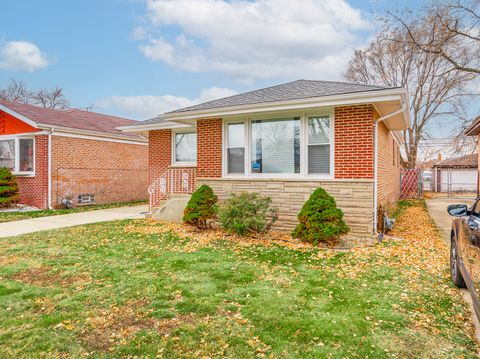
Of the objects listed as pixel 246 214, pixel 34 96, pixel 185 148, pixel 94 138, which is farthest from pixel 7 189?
pixel 34 96

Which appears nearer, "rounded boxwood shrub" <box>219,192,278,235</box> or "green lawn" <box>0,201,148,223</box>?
"rounded boxwood shrub" <box>219,192,278,235</box>

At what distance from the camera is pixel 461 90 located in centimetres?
2339

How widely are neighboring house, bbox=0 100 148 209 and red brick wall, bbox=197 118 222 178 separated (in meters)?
7.77

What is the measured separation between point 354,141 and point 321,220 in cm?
215

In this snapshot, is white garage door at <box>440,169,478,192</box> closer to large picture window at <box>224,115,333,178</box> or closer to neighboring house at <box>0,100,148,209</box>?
large picture window at <box>224,115,333,178</box>

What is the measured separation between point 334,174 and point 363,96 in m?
1.91

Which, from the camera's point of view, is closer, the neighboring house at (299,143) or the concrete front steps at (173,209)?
the neighboring house at (299,143)

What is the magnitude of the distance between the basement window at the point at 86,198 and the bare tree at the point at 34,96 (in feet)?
93.2

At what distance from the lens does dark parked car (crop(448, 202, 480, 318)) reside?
124 inches

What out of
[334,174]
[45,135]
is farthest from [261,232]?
[45,135]

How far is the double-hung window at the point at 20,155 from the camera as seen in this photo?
46.2 feet

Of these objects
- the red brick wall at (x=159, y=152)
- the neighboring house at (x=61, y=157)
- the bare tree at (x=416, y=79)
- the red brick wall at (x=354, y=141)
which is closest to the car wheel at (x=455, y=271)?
the red brick wall at (x=354, y=141)

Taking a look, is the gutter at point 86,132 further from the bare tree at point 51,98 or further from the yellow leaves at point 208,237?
the bare tree at point 51,98

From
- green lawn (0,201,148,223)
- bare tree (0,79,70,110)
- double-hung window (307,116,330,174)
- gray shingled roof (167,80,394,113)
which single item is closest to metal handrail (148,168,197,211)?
gray shingled roof (167,80,394,113)
